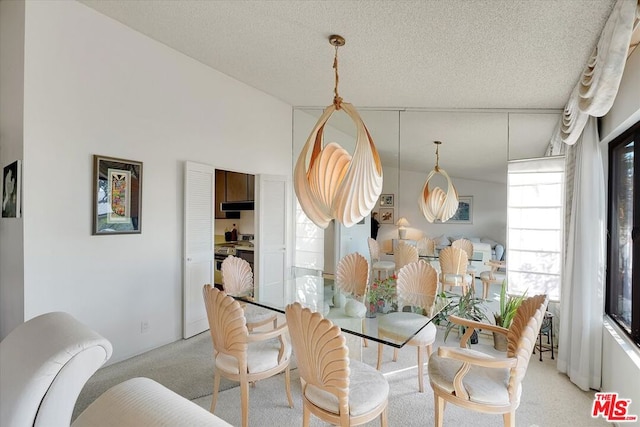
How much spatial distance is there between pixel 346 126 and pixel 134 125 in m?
2.60

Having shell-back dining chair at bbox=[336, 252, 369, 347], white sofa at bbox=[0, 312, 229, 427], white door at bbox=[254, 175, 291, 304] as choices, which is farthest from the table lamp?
white sofa at bbox=[0, 312, 229, 427]

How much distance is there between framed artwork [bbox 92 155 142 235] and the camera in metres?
2.65

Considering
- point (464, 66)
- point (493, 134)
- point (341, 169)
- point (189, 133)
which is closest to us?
point (341, 169)

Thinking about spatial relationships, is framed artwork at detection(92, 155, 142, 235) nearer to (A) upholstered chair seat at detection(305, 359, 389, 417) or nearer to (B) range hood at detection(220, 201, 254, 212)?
(A) upholstered chair seat at detection(305, 359, 389, 417)

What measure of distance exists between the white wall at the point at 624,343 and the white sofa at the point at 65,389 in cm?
245

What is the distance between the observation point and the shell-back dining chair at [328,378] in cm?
148

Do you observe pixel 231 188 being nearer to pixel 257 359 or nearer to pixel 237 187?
pixel 237 187

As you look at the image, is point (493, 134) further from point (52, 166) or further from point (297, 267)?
point (52, 166)

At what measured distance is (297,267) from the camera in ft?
15.5

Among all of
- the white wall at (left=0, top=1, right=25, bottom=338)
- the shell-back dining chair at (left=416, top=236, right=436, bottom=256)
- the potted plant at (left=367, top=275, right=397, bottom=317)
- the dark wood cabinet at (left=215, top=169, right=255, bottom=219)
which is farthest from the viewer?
the dark wood cabinet at (left=215, top=169, right=255, bottom=219)

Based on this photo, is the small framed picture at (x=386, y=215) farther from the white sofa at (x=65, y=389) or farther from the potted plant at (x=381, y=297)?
the white sofa at (x=65, y=389)

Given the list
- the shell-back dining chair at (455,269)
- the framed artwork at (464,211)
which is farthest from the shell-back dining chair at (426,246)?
the framed artwork at (464,211)

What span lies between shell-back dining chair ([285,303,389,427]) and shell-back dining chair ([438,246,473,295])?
7.32 feet

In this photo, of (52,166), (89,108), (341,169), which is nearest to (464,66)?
(341,169)
